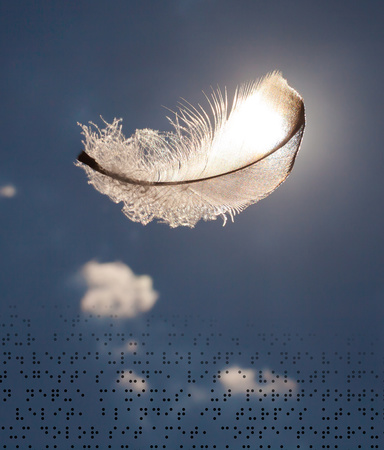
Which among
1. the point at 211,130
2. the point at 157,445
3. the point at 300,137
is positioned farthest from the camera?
the point at 157,445

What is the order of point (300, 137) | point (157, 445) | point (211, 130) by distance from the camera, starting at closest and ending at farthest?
point (300, 137), point (211, 130), point (157, 445)

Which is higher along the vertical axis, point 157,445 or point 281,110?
point 281,110

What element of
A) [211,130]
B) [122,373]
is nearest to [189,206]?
[211,130]

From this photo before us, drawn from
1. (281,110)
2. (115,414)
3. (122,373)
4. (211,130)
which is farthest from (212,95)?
(115,414)

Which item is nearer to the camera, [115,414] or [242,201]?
[242,201]

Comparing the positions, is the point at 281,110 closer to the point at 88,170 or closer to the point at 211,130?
the point at 211,130

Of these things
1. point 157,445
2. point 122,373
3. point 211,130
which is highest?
point 211,130
